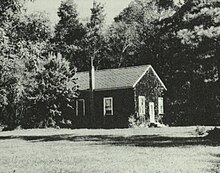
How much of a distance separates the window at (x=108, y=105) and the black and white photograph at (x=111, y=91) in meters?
0.15

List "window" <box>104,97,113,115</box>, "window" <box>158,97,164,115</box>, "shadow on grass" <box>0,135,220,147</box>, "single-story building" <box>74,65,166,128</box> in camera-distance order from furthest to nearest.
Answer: "window" <box>158,97,164,115</box>
"window" <box>104,97,113,115</box>
"single-story building" <box>74,65,166,128</box>
"shadow on grass" <box>0,135,220,147</box>

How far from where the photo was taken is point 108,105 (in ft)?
143

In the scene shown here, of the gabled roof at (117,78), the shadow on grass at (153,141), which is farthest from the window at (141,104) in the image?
the shadow on grass at (153,141)

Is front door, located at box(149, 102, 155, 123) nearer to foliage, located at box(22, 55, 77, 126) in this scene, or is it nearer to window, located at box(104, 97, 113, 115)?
window, located at box(104, 97, 113, 115)

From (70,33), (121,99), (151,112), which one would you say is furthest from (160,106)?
(70,33)

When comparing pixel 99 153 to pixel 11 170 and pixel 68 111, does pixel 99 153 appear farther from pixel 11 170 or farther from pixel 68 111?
pixel 68 111

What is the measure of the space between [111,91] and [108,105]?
4.69 feet

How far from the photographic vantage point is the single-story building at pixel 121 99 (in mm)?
42188

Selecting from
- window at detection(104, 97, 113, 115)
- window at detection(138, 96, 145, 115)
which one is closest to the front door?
window at detection(138, 96, 145, 115)

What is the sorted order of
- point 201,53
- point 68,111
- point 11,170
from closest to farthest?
point 11,170
point 201,53
point 68,111

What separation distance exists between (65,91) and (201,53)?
21.1 m

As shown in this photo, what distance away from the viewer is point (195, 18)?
1011 inches

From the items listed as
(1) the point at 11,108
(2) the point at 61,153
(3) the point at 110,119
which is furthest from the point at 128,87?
(2) the point at 61,153

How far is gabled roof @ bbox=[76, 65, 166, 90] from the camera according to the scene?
1681 inches
